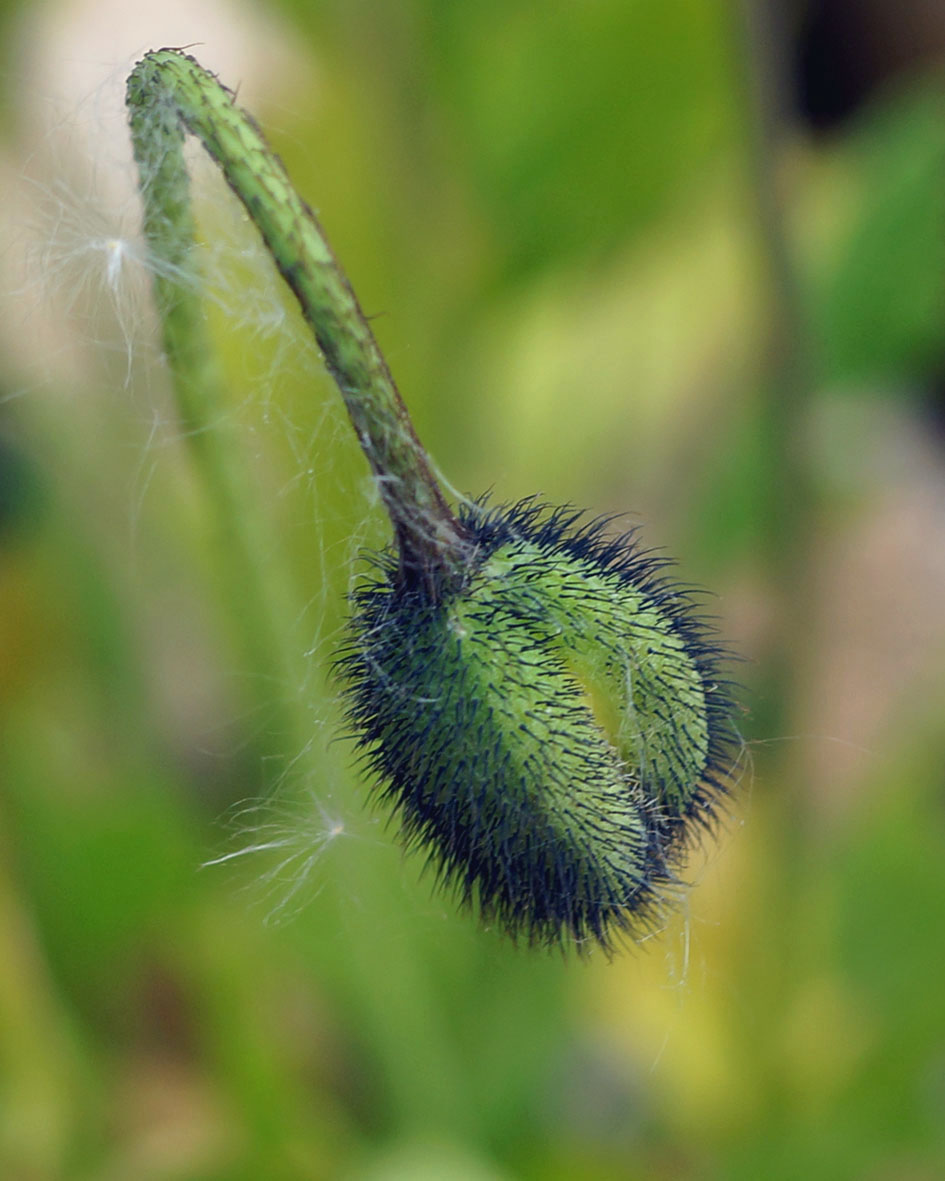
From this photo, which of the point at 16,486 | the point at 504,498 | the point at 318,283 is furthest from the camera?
the point at 16,486

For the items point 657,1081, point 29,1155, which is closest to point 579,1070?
point 657,1081

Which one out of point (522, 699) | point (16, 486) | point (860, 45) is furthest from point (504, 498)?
point (860, 45)

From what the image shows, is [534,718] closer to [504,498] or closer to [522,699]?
[522,699]

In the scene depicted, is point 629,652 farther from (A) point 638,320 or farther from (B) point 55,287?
(A) point 638,320

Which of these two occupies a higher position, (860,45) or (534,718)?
(860,45)

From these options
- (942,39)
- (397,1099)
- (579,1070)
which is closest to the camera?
(397,1099)

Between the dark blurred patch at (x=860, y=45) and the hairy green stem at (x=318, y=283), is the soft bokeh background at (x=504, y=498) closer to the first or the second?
the hairy green stem at (x=318, y=283)

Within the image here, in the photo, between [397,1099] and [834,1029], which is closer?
[397,1099]
